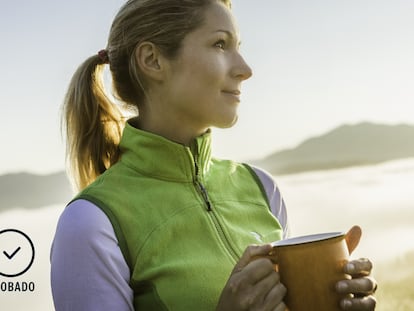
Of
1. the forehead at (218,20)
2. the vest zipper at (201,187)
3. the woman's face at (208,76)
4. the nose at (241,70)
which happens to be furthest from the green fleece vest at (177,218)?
the forehead at (218,20)

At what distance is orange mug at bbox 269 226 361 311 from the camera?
5.89ft

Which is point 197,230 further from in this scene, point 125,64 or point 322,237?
point 125,64

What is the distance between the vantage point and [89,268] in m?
2.00

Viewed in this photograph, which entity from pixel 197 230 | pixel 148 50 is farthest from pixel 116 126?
pixel 197 230

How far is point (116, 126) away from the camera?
251 cm

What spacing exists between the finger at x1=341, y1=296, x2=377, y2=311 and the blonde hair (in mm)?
873

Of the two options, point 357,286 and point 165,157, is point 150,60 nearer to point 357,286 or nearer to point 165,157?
point 165,157

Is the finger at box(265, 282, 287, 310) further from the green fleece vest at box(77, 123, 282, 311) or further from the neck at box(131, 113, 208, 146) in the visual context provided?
the neck at box(131, 113, 208, 146)

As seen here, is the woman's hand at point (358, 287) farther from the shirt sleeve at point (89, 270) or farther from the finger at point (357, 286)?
the shirt sleeve at point (89, 270)

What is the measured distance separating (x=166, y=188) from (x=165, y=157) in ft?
0.29

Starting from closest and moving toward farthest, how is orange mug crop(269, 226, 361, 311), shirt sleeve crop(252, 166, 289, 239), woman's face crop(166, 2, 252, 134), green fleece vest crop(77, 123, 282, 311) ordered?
orange mug crop(269, 226, 361, 311), green fleece vest crop(77, 123, 282, 311), woman's face crop(166, 2, 252, 134), shirt sleeve crop(252, 166, 289, 239)

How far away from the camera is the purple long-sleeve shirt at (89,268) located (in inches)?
78.4

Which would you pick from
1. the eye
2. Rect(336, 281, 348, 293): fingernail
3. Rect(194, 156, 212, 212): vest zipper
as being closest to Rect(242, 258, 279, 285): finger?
Rect(336, 281, 348, 293): fingernail

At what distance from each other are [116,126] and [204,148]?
1.26 ft
